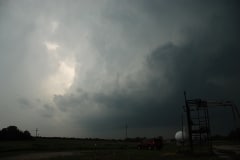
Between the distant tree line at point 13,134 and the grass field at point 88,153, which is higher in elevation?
the distant tree line at point 13,134

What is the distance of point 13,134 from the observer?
102875 millimetres

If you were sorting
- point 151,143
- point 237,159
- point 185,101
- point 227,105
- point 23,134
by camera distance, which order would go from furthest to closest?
point 23,134, point 151,143, point 227,105, point 185,101, point 237,159

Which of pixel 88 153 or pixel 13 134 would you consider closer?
pixel 88 153

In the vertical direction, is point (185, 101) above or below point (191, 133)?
above

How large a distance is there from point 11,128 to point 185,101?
3451 inches

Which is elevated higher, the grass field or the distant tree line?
the distant tree line

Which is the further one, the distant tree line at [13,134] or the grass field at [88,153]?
the distant tree line at [13,134]

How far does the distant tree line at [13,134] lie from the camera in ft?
327

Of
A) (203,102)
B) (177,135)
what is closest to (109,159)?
(203,102)

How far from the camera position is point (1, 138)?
96688 millimetres

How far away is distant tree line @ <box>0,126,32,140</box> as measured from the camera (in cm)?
9962

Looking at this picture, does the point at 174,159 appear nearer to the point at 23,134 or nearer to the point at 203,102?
the point at 203,102

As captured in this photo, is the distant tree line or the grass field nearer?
the grass field

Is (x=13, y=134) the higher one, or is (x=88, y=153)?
(x=13, y=134)
